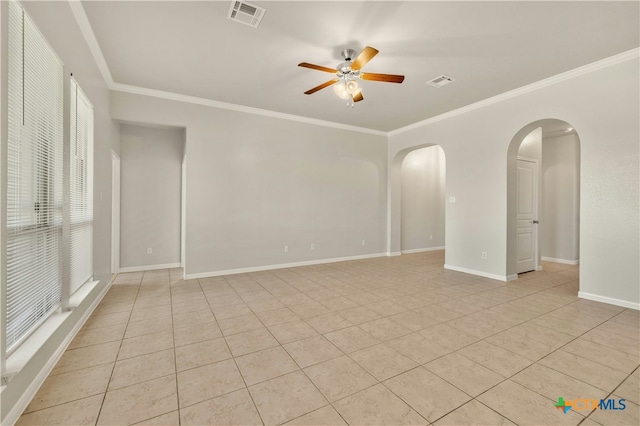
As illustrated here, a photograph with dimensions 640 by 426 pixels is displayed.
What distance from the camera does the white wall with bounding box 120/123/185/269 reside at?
5.14 metres

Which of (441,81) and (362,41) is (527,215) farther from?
(362,41)

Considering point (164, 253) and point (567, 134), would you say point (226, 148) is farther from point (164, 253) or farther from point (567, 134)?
point (567, 134)

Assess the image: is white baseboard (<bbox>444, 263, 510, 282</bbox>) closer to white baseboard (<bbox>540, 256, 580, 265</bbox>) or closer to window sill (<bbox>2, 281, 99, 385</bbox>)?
white baseboard (<bbox>540, 256, 580, 265</bbox>)

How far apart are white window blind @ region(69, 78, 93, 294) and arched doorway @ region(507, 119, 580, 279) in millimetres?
5738

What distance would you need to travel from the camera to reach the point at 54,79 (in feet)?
7.27

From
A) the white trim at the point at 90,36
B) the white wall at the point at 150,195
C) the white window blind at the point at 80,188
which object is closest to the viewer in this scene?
the white trim at the point at 90,36

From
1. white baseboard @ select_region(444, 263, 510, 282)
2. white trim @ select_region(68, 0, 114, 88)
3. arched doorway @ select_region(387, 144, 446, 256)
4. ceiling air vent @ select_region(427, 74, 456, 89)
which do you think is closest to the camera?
white trim @ select_region(68, 0, 114, 88)

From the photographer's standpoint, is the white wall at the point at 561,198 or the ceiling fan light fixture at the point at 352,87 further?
the white wall at the point at 561,198

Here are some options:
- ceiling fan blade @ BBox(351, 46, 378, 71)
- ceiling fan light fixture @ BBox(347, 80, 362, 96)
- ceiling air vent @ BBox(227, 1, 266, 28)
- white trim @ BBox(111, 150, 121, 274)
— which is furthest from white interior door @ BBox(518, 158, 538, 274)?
white trim @ BBox(111, 150, 121, 274)

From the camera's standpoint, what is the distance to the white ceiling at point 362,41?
8.50 ft

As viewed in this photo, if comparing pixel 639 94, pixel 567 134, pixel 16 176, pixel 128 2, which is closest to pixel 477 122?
pixel 639 94

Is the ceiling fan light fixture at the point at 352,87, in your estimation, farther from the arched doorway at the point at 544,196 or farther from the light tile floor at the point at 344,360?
the arched doorway at the point at 544,196

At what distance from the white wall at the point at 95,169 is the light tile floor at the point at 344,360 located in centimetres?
13

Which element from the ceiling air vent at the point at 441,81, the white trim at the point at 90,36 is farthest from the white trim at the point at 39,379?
the ceiling air vent at the point at 441,81
